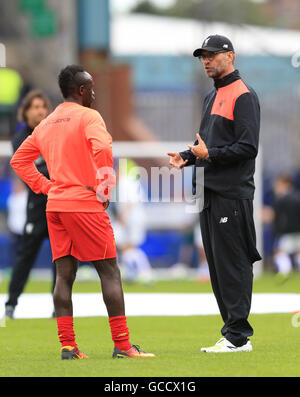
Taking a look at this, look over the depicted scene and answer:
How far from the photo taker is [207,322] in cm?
1111

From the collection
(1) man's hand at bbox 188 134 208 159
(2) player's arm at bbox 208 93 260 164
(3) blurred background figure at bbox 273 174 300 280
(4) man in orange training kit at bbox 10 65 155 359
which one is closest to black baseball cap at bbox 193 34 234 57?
(2) player's arm at bbox 208 93 260 164

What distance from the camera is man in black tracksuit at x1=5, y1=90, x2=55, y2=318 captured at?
11195mm

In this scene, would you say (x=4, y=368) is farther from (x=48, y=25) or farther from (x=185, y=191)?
(x=48, y=25)

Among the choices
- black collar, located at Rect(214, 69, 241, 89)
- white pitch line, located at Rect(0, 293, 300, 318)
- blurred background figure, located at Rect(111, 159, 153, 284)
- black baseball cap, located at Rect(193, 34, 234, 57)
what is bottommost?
blurred background figure, located at Rect(111, 159, 153, 284)

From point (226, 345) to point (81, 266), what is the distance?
470 inches

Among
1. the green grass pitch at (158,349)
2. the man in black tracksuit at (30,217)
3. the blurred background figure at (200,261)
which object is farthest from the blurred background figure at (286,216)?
the man in black tracksuit at (30,217)

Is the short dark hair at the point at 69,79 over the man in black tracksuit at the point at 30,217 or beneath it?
over

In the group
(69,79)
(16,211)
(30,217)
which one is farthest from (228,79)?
(16,211)

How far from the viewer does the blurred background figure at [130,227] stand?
62.2 ft

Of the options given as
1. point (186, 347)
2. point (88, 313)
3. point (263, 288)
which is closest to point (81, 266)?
point (263, 288)

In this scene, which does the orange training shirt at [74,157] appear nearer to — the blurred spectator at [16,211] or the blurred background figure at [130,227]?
the blurred background figure at [130,227]

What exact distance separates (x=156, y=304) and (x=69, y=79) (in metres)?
6.03

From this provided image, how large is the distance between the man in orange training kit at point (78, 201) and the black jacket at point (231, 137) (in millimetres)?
936

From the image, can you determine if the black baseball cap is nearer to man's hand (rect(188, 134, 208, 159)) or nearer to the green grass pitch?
man's hand (rect(188, 134, 208, 159))
